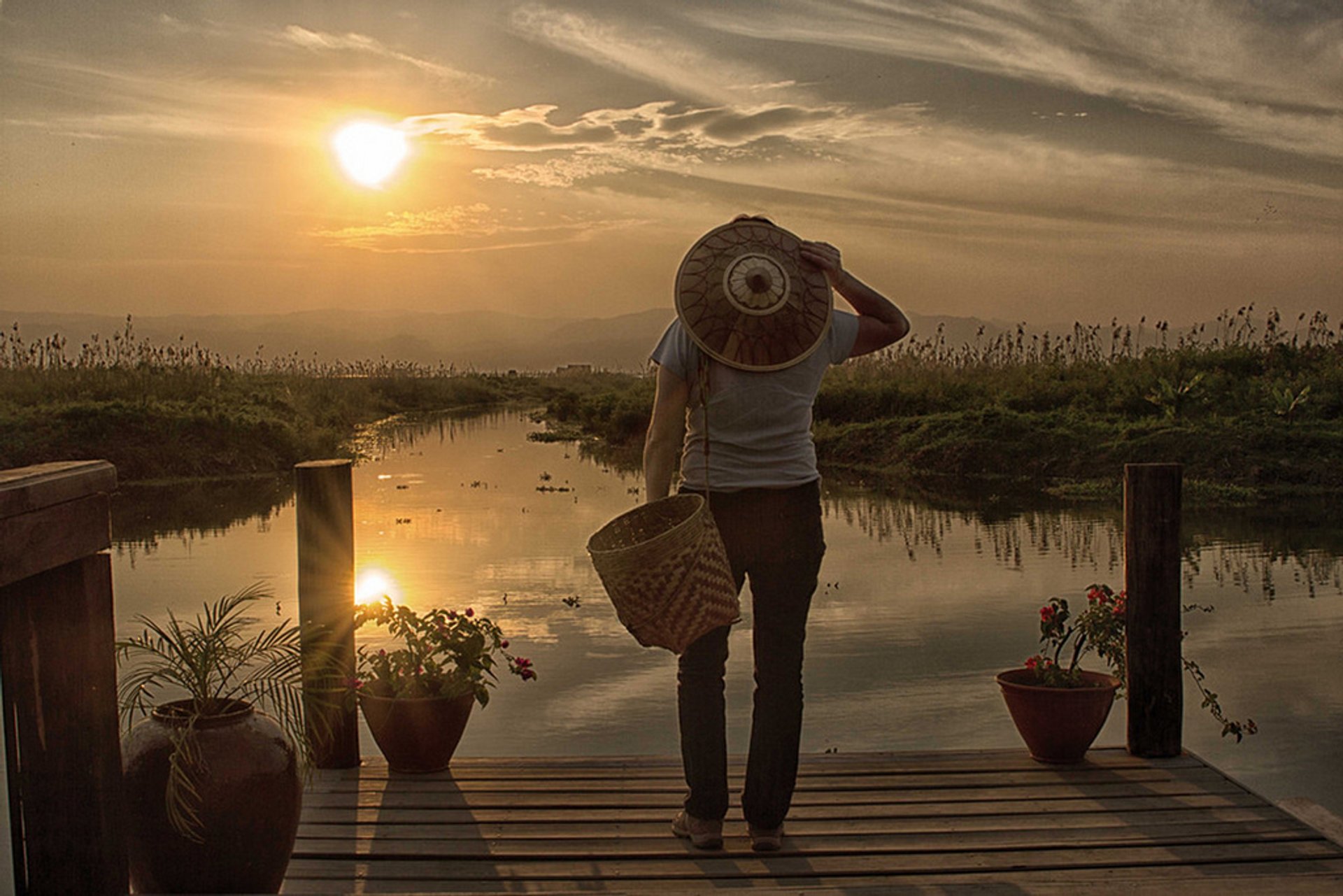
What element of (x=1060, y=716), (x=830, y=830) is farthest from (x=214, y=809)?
(x=1060, y=716)

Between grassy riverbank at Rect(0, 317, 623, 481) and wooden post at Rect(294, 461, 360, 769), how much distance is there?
14270 millimetres

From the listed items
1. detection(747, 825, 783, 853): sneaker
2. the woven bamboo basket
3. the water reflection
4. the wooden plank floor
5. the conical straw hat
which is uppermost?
the conical straw hat

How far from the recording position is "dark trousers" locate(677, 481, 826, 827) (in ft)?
12.4

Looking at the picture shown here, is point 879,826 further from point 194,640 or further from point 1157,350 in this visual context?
point 1157,350

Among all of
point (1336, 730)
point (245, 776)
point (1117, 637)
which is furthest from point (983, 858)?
point (1336, 730)

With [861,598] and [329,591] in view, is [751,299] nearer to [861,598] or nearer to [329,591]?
[329,591]

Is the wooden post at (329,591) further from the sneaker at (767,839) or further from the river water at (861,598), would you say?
the sneaker at (767,839)

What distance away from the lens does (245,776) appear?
3.29m

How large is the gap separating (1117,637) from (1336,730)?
1.74m

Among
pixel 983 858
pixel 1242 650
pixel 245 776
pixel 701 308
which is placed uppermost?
pixel 701 308

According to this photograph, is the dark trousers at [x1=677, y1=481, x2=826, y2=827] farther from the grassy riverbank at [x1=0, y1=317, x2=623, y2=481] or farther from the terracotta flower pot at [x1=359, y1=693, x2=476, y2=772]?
the grassy riverbank at [x1=0, y1=317, x2=623, y2=481]

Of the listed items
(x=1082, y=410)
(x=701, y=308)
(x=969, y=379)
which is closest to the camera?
(x=701, y=308)

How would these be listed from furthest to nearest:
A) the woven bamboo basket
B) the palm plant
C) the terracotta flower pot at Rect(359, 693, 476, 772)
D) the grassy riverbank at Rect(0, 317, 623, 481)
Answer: the grassy riverbank at Rect(0, 317, 623, 481) < the terracotta flower pot at Rect(359, 693, 476, 772) < the woven bamboo basket < the palm plant

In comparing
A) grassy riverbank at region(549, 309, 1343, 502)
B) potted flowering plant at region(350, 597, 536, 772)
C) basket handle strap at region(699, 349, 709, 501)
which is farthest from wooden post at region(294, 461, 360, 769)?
grassy riverbank at region(549, 309, 1343, 502)
